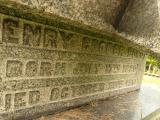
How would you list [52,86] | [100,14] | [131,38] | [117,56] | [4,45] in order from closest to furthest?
[100,14]
[4,45]
[131,38]
[52,86]
[117,56]

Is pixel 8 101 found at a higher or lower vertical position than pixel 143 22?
lower

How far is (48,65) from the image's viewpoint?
2650mm

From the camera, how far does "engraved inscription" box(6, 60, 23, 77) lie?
88.1 inches

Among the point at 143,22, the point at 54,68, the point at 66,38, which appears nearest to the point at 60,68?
the point at 54,68

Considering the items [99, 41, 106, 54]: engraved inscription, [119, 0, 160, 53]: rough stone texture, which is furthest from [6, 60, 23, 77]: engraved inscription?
[99, 41, 106, 54]: engraved inscription

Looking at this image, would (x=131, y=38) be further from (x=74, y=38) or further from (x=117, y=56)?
(x=117, y=56)

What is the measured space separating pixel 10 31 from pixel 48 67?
0.62 m

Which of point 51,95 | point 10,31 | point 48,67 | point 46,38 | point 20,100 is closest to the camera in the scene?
point 10,31

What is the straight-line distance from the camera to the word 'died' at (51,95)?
2338 mm

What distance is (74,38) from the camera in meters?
2.92

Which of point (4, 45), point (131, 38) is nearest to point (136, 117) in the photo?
point (131, 38)

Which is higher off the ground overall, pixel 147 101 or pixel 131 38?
pixel 131 38

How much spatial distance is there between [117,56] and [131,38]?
168 centimetres

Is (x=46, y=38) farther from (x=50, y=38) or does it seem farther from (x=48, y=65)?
(x=48, y=65)
